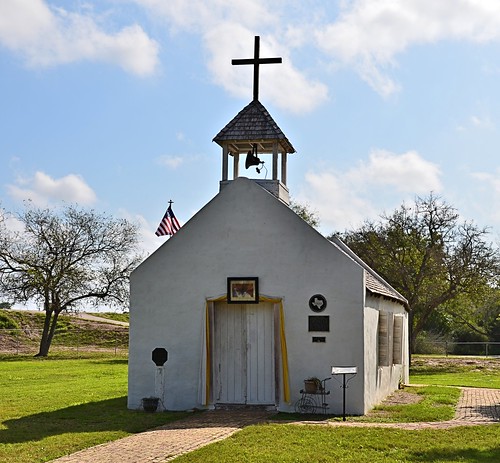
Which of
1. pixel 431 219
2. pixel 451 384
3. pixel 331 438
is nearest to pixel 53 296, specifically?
pixel 431 219

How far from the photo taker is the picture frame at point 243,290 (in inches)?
671

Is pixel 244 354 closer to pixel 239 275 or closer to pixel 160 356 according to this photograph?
pixel 239 275

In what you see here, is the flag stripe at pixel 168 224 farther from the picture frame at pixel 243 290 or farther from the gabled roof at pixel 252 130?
the picture frame at pixel 243 290

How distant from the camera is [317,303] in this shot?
16.8 metres

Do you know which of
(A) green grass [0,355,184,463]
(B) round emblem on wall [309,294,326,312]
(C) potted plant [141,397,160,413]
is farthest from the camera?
(C) potted plant [141,397,160,413]

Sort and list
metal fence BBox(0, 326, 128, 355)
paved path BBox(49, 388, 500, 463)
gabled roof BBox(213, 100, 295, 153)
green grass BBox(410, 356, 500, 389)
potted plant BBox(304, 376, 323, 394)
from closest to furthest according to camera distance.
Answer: paved path BBox(49, 388, 500, 463) → potted plant BBox(304, 376, 323, 394) → gabled roof BBox(213, 100, 295, 153) → green grass BBox(410, 356, 500, 389) → metal fence BBox(0, 326, 128, 355)

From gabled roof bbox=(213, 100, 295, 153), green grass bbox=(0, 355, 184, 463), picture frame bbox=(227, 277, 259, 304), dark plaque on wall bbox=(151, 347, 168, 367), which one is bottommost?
green grass bbox=(0, 355, 184, 463)

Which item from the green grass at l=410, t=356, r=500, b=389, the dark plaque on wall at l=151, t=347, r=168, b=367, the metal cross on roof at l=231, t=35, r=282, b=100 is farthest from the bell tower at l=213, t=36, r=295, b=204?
the green grass at l=410, t=356, r=500, b=389

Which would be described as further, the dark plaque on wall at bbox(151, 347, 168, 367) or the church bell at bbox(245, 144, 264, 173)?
the church bell at bbox(245, 144, 264, 173)

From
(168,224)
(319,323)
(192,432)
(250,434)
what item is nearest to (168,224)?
(168,224)

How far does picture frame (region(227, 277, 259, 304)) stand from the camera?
1705cm

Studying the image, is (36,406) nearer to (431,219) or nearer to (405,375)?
(405,375)

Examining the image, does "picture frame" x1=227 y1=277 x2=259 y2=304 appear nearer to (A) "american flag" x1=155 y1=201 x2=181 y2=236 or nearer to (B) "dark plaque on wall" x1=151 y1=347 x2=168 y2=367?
(B) "dark plaque on wall" x1=151 y1=347 x2=168 y2=367

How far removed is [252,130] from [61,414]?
7853mm
